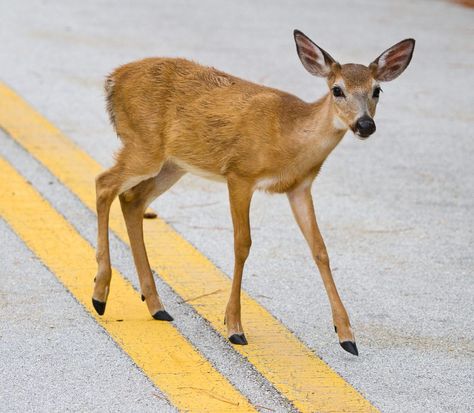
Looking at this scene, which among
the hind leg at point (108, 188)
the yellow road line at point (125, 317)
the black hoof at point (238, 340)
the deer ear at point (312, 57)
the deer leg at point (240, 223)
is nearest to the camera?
the yellow road line at point (125, 317)

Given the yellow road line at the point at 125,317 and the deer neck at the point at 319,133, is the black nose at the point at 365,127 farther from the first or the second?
the yellow road line at the point at 125,317

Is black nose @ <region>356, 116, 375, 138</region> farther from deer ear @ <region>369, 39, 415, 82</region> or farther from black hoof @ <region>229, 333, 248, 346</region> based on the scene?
black hoof @ <region>229, 333, 248, 346</region>

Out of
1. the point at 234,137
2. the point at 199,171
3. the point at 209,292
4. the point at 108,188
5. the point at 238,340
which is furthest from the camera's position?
the point at 209,292

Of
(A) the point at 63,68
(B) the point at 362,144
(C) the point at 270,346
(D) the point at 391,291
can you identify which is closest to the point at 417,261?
(D) the point at 391,291

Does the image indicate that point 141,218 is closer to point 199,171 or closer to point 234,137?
point 199,171

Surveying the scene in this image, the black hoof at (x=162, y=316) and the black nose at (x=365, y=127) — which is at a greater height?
the black nose at (x=365, y=127)

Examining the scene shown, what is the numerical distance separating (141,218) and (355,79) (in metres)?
1.34

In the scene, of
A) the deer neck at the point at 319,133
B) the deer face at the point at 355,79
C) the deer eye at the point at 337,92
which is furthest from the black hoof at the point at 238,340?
the deer eye at the point at 337,92

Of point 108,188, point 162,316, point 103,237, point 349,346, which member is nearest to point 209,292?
point 162,316

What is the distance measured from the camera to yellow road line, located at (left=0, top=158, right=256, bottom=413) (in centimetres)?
529

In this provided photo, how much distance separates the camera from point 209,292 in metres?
6.54

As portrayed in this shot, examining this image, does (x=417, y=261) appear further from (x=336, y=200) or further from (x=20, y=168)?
(x=20, y=168)

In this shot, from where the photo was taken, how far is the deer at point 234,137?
234 inches

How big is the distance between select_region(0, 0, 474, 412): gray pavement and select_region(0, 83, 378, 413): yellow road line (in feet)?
0.25
